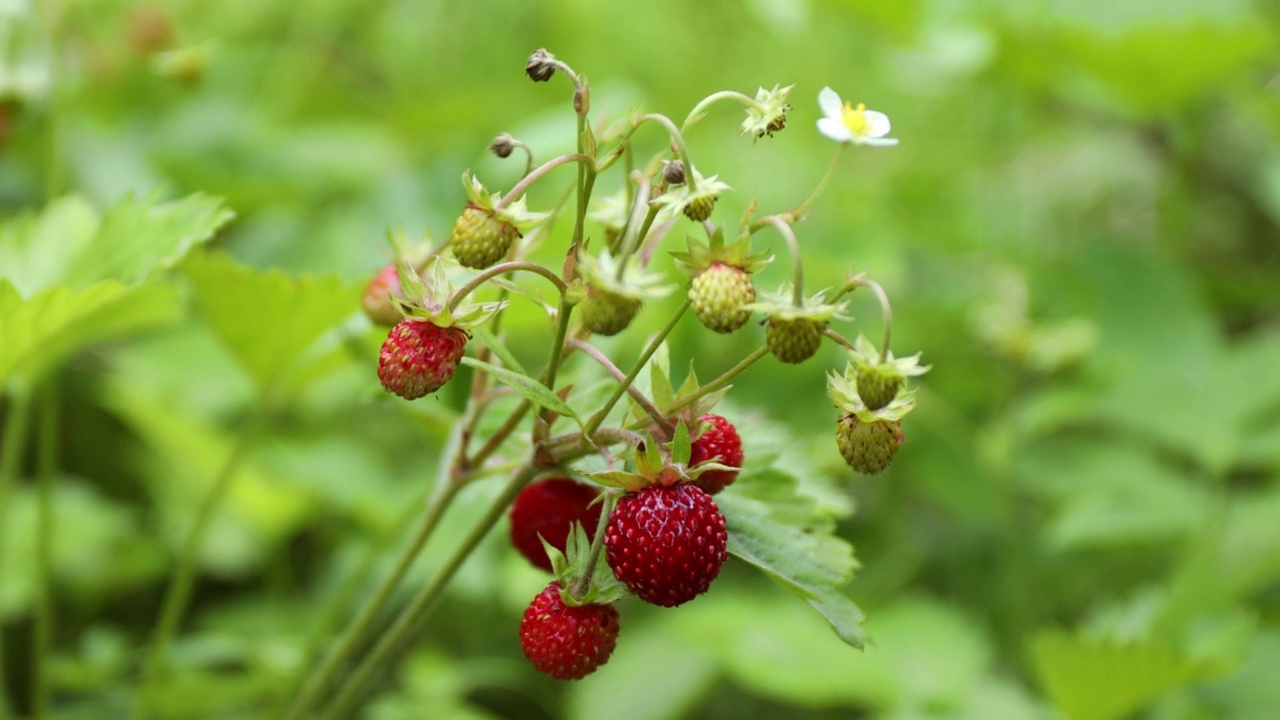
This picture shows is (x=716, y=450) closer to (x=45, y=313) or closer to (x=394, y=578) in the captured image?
(x=394, y=578)

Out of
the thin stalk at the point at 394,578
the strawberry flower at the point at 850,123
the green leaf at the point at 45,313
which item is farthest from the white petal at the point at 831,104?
the green leaf at the point at 45,313

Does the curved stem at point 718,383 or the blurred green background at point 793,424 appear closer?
the curved stem at point 718,383

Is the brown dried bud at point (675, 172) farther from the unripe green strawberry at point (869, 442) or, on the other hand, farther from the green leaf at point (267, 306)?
the green leaf at point (267, 306)

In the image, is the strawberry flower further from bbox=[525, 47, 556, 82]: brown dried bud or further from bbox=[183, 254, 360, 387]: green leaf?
bbox=[183, 254, 360, 387]: green leaf

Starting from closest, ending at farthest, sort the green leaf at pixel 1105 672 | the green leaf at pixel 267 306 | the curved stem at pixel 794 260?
the curved stem at pixel 794 260 < the green leaf at pixel 267 306 < the green leaf at pixel 1105 672

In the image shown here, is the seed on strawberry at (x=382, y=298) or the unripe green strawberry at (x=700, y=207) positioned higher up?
the unripe green strawberry at (x=700, y=207)

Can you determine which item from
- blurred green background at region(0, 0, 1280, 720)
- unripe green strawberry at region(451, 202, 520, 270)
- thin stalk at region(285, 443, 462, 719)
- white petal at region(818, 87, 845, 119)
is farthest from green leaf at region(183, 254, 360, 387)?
white petal at region(818, 87, 845, 119)

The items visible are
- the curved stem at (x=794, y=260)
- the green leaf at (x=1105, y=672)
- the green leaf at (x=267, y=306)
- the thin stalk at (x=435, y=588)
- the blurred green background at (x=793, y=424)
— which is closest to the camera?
the curved stem at (x=794, y=260)
